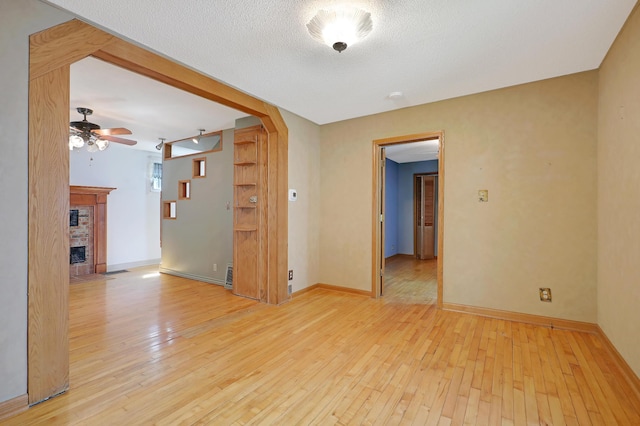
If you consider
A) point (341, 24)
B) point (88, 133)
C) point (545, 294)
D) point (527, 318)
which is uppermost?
point (341, 24)

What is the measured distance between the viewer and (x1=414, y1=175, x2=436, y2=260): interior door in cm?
750

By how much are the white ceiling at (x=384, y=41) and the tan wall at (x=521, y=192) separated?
0.96 feet

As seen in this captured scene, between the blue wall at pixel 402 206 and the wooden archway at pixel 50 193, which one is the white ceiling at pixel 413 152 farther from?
the wooden archway at pixel 50 193

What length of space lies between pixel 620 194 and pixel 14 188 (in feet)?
14.1

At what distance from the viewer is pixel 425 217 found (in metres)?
7.54

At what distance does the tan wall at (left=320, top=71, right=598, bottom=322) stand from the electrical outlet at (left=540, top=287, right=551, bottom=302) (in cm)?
4

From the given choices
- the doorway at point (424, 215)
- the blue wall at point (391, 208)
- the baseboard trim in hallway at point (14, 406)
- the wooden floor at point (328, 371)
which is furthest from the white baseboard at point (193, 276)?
the doorway at point (424, 215)

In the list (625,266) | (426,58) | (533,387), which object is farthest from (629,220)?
(426,58)

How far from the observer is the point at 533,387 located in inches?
81.0

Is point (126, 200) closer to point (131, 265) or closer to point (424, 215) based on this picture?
point (131, 265)

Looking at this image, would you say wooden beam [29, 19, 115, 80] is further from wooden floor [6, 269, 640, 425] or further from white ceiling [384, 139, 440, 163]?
white ceiling [384, 139, 440, 163]

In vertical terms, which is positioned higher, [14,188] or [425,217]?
[14,188]

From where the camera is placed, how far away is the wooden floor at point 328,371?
179cm

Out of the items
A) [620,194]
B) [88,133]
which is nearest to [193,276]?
[88,133]
